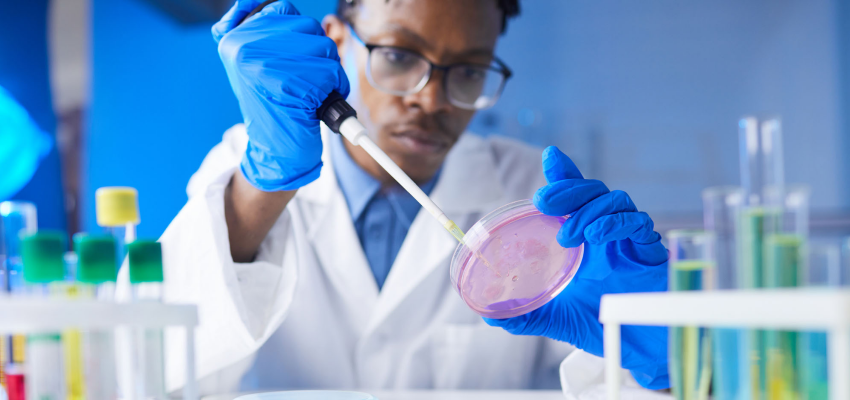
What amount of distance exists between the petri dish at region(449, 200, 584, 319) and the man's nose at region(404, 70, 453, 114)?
0.64m

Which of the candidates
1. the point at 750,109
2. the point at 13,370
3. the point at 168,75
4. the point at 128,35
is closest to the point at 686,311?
the point at 13,370

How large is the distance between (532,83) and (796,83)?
3.44ft

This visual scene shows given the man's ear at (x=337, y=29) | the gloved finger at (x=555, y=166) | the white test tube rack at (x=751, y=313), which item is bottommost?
the white test tube rack at (x=751, y=313)

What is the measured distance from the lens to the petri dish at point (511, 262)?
30.8 inches

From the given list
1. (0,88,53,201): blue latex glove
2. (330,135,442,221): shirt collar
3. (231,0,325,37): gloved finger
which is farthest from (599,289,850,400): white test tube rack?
(0,88,53,201): blue latex glove

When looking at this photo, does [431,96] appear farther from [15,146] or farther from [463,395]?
[15,146]

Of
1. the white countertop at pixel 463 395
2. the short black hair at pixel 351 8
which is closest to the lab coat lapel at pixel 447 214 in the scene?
the white countertop at pixel 463 395

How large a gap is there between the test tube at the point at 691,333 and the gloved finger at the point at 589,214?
14 centimetres

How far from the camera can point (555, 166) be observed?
0.93 m

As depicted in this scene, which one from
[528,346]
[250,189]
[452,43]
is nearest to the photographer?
[250,189]

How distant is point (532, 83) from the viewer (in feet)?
7.72

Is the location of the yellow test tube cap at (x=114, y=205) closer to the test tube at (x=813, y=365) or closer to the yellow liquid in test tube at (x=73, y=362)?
the yellow liquid in test tube at (x=73, y=362)

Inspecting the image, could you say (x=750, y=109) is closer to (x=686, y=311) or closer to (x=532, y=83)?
(x=532, y=83)

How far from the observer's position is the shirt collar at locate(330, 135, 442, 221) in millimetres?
1589
